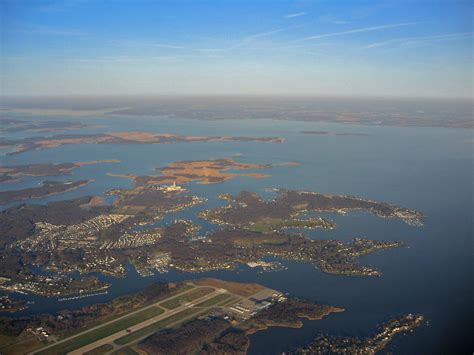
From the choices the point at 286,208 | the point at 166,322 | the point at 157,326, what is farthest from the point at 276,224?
the point at 157,326

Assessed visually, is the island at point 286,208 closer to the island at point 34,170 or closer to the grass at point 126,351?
the grass at point 126,351

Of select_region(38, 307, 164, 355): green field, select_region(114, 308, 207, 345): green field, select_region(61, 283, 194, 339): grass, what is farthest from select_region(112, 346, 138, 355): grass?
select_region(61, 283, 194, 339): grass

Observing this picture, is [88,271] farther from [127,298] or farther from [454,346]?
[454,346]

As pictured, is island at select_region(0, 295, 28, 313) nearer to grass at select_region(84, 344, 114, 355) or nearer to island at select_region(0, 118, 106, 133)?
grass at select_region(84, 344, 114, 355)

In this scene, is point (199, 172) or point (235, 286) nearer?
point (235, 286)

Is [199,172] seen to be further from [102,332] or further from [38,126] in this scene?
[38,126]

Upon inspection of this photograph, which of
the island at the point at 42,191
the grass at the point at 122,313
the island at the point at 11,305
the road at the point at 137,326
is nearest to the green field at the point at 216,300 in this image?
the road at the point at 137,326

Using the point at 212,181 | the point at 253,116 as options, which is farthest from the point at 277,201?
the point at 253,116
